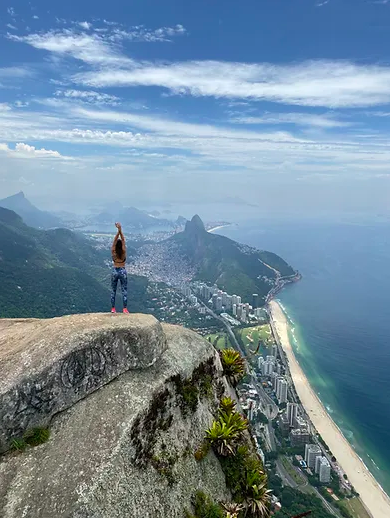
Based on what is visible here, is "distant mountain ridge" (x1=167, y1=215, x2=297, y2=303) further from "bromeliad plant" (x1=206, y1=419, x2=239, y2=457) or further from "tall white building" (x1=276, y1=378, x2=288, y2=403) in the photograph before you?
"bromeliad plant" (x1=206, y1=419, x2=239, y2=457)

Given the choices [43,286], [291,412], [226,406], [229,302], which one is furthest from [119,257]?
[229,302]

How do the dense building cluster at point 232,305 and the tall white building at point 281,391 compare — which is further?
the dense building cluster at point 232,305

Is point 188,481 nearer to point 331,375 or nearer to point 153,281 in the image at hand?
point 331,375

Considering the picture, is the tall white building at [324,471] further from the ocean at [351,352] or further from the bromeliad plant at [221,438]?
the bromeliad plant at [221,438]

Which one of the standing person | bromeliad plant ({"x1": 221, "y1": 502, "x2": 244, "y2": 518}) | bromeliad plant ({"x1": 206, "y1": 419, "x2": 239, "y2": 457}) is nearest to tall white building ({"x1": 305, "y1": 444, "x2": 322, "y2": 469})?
bromeliad plant ({"x1": 206, "y1": 419, "x2": 239, "y2": 457})

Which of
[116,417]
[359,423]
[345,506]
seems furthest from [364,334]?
[116,417]

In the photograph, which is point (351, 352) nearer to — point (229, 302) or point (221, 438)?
point (229, 302)

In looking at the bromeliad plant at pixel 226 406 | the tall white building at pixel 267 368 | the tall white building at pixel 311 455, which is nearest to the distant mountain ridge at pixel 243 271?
the tall white building at pixel 267 368
